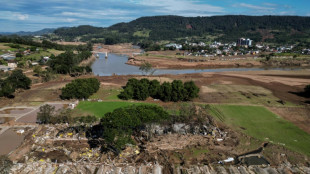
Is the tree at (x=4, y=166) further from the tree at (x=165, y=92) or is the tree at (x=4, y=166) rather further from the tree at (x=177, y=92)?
the tree at (x=177, y=92)

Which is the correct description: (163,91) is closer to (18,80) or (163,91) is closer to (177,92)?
(177,92)

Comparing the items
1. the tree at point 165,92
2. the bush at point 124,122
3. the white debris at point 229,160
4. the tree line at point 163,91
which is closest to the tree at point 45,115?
the bush at point 124,122

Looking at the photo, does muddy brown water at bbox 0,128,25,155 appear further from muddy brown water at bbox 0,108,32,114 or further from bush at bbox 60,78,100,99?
bush at bbox 60,78,100,99

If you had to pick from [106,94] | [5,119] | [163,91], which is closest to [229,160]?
[163,91]

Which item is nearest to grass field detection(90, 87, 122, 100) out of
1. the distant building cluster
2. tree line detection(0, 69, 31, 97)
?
tree line detection(0, 69, 31, 97)

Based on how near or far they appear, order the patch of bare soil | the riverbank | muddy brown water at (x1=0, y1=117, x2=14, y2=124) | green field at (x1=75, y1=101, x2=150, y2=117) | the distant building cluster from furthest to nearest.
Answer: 1. the distant building cluster
2. the riverbank
3. green field at (x1=75, y1=101, x2=150, y2=117)
4. muddy brown water at (x1=0, y1=117, x2=14, y2=124)
5. the patch of bare soil

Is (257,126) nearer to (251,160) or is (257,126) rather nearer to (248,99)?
(251,160)
